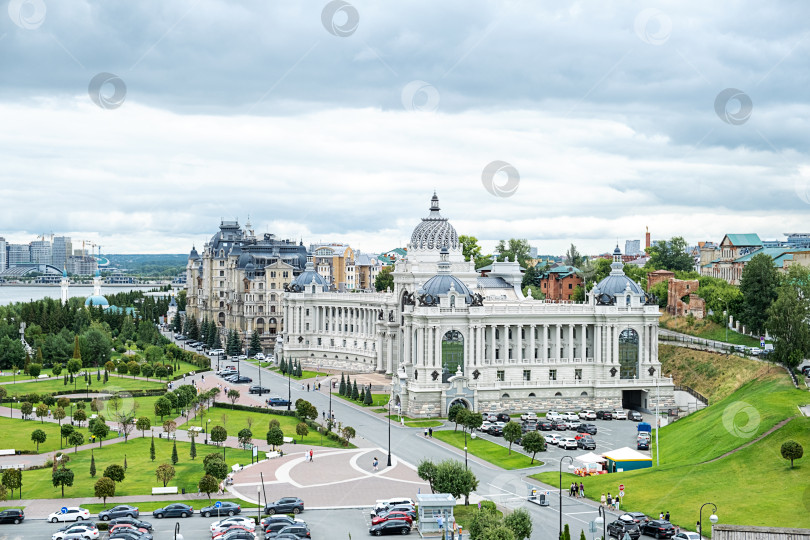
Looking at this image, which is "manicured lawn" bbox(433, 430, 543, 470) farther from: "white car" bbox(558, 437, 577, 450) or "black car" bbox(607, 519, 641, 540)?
"black car" bbox(607, 519, 641, 540)

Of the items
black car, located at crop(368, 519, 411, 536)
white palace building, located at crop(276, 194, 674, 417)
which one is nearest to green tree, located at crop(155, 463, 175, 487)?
black car, located at crop(368, 519, 411, 536)

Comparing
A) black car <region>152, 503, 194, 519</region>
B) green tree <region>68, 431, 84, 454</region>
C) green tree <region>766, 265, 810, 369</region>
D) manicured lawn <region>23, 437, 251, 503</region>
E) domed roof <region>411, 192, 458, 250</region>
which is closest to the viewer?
black car <region>152, 503, 194, 519</region>

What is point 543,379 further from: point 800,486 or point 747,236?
point 747,236

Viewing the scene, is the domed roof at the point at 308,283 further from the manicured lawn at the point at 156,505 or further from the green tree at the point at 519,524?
the green tree at the point at 519,524

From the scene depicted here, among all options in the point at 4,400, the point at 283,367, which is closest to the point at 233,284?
the point at 283,367

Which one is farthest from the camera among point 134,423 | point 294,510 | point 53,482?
point 134,423

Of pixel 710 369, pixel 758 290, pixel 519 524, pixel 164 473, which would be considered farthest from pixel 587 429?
pixel 164 473

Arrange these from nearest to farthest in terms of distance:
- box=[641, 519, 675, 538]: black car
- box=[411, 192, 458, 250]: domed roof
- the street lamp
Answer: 1. the street lamp
2. box=[641, 519, 675, 538]: black car
3. box=[411, 192, 458, 250]: domed roof

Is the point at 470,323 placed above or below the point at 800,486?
above
